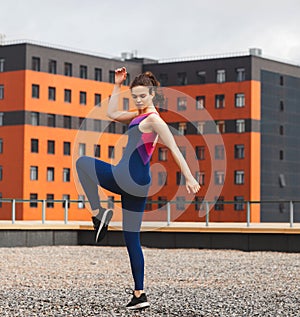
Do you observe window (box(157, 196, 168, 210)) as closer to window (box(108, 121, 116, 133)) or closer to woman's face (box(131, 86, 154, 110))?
woman's face (box(131, 86, 154, 110))

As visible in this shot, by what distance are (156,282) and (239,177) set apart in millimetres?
61785

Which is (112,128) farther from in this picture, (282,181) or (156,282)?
(156,282)

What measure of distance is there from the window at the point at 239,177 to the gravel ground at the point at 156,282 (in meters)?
49.2

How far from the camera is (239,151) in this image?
7838cm

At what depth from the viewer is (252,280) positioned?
1705 cm

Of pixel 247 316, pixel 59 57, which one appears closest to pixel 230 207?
pixel 59 57

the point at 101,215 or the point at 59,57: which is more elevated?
the point at 59,57

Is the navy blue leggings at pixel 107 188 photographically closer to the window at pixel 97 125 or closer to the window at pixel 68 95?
the window at pixel 68 95

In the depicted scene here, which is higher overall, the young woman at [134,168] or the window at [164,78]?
the window at [164,78]

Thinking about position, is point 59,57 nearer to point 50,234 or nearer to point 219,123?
point 219,123

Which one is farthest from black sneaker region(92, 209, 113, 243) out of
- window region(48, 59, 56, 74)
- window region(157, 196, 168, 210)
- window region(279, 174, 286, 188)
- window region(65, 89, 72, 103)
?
window region(279, 174, 286, 188)

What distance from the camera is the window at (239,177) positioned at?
77.7 m

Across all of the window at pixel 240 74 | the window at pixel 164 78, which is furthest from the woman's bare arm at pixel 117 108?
the window at pixel 164 78

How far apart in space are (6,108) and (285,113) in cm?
2099
